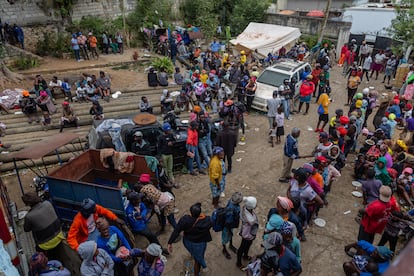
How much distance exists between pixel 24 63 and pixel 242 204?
45.7 feet

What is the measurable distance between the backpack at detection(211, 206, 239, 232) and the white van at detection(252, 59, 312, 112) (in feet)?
24.9

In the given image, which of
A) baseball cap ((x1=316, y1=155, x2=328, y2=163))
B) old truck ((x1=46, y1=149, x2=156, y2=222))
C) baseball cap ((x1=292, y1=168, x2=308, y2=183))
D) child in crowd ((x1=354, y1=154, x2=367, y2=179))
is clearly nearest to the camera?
baseball cap ((x1=292, y1=168, x2=308, y2=183))

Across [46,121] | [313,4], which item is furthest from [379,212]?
[313,4]

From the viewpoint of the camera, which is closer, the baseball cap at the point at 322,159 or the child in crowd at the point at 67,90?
Answer: the baseball cap at the point at 322,159

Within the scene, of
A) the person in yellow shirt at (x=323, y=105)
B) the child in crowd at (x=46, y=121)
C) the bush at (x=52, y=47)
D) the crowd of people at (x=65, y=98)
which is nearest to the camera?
the person in yellow shirt at (x=323, y=105)

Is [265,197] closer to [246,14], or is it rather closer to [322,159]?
[322,159]

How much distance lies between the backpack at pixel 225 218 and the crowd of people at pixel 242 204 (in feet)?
0.05

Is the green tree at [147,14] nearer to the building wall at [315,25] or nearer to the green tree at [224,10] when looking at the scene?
the green tree at [224,10]

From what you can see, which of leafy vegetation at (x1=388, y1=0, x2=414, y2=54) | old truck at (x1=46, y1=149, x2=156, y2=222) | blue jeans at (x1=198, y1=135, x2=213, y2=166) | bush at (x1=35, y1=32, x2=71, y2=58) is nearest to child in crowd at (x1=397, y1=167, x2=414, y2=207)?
blue jeans at (x1=198, y1=135, x2=213, y2=166)

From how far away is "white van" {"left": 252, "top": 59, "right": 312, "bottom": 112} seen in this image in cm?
1224

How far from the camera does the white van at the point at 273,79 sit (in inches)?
482

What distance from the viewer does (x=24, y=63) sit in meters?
15.6

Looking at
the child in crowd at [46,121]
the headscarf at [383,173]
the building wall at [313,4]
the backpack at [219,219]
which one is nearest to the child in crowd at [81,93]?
the child in crowd at [46,121]

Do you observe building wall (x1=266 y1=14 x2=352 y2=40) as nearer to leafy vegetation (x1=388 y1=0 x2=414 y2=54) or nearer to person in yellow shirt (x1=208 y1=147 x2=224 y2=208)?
leafy vegetation (x1=388 y1=0 x2=414 y2=54)
